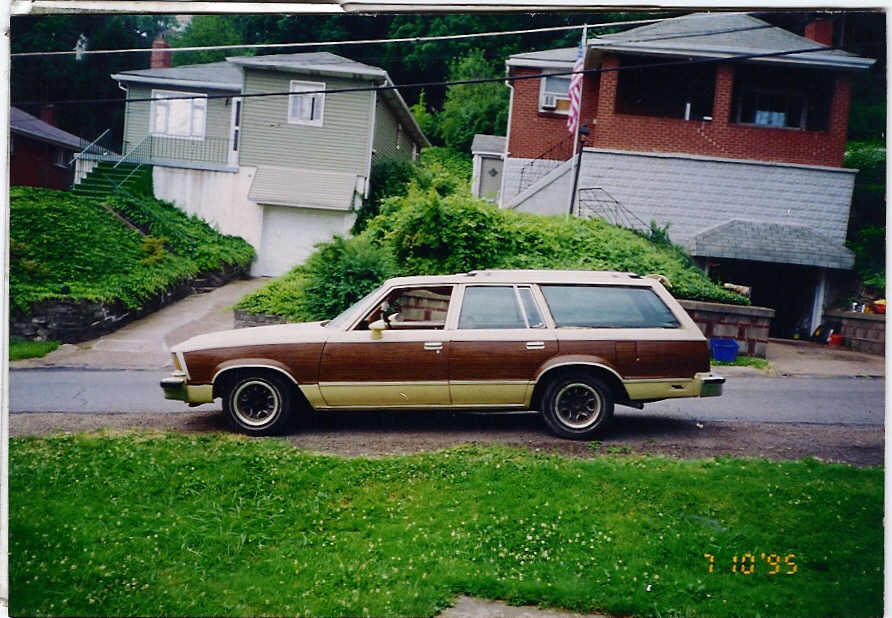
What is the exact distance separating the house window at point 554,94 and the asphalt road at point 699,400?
2219mm

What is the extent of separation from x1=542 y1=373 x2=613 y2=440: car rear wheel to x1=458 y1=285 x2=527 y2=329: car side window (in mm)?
500

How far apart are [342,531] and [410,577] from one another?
480mm

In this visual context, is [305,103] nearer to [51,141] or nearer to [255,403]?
[51,141]

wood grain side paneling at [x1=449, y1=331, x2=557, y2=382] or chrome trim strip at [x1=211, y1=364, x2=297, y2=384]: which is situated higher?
wood grain side paneling at [x1=449, y1=331, x2=557, y2=382]

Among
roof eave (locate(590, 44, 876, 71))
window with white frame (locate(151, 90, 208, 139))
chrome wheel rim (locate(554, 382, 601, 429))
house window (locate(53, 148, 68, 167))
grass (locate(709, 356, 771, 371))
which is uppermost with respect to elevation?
roof eave (locate(590, 44, 876, 71))

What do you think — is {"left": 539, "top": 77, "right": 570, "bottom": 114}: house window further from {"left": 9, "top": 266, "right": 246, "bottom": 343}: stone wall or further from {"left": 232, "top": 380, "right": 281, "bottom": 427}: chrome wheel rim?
{"left": 232, "top": 380, "right": 281, "bottom": 427}: chrome wheel rim

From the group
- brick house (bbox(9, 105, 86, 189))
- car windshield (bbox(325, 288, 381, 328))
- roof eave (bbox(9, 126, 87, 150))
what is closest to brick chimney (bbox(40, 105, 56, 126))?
brick house (bbox(9, 105, 86, 189))

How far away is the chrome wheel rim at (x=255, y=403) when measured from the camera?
205 inches

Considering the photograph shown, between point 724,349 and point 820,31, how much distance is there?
2198 mm

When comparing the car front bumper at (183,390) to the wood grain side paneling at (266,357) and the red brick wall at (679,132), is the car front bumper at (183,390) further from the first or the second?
the red brick wall at (679,132)

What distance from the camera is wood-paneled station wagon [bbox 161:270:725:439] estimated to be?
5.27m

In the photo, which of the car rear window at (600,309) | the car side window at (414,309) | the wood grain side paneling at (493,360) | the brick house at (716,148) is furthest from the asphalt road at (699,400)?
the car side window at (414,309)

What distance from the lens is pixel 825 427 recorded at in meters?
5.18

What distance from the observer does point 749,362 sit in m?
5.50
